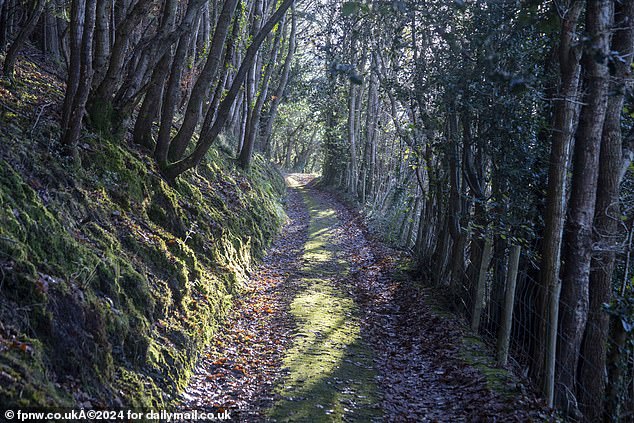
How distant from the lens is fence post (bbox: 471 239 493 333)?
28.1ft

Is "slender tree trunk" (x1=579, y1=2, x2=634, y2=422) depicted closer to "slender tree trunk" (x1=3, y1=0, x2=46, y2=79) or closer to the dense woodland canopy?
the dense woodland canopy

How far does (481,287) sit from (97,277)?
5.86m

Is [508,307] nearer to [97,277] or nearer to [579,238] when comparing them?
[579,238]

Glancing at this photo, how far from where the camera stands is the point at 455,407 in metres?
6.79

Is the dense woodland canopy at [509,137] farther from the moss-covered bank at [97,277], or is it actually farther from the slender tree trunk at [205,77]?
the moss-covered bank at [97,277]

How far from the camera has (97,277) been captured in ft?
19.3

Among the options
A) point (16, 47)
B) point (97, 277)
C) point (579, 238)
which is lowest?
point (97, 277)

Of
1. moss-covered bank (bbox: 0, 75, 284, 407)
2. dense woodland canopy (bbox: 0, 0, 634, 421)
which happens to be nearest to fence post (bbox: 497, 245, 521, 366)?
dense woodland canopy (bbox: 0, 0, 634, 421)

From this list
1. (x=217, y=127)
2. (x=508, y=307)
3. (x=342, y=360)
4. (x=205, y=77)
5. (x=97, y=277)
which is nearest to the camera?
(x=97, y=277)

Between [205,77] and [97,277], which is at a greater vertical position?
[205,77]

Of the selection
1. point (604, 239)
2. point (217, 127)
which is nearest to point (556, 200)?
point (604, 239)

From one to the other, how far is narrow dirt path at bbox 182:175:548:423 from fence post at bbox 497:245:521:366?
49cm

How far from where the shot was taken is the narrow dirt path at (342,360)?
6461mm

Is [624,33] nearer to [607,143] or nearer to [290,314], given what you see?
[607,143]
